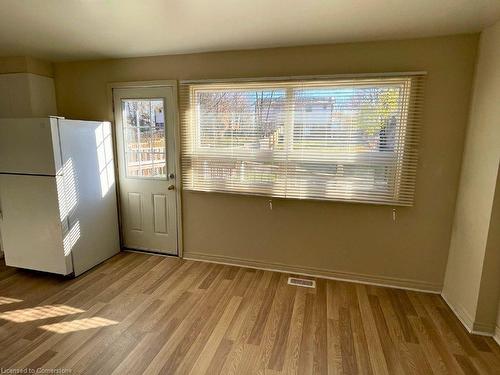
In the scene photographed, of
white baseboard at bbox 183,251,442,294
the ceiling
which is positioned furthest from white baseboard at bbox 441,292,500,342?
the ceiling

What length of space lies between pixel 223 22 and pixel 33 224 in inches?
104

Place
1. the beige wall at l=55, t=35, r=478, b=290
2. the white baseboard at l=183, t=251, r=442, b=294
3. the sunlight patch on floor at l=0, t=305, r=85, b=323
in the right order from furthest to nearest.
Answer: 1. the white baseboard at l=183, t=251, r=442, b=294
2. the beige wall at l=55, t=35, r=478, b=290
3. the sunlight patch on floor at l=0, t=305, r=85, b=323

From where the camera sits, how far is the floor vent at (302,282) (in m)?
2.77

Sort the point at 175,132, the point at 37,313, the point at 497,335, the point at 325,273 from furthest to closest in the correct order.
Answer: the point at 175,132
the point at 325,273
the point at 37,313
the point at 497,335

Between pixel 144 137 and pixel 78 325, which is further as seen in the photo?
pixel 144 137

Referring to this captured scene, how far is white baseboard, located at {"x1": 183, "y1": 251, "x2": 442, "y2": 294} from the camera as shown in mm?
2672

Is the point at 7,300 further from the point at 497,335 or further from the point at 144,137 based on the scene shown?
the point at 497,335

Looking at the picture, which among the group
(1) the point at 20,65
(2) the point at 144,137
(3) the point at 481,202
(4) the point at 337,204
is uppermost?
(1) the point at 20,65

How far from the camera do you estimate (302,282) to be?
2.82 meters

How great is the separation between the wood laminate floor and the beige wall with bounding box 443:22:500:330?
0.25 metres

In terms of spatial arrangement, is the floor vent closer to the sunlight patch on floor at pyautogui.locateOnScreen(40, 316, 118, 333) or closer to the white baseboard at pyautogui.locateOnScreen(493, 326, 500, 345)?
the white baseboard at pyautogui.locateOnScreen(493, 326, 500, 345)

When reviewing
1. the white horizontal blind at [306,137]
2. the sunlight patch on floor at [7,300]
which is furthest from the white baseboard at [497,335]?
the sunlight patch on floor at [7,300]

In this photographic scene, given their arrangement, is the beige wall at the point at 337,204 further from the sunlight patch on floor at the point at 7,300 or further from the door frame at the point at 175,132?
the sunlight patch on floor at the point at 7,300

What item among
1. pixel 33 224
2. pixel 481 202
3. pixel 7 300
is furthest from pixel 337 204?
pixel 7 300
